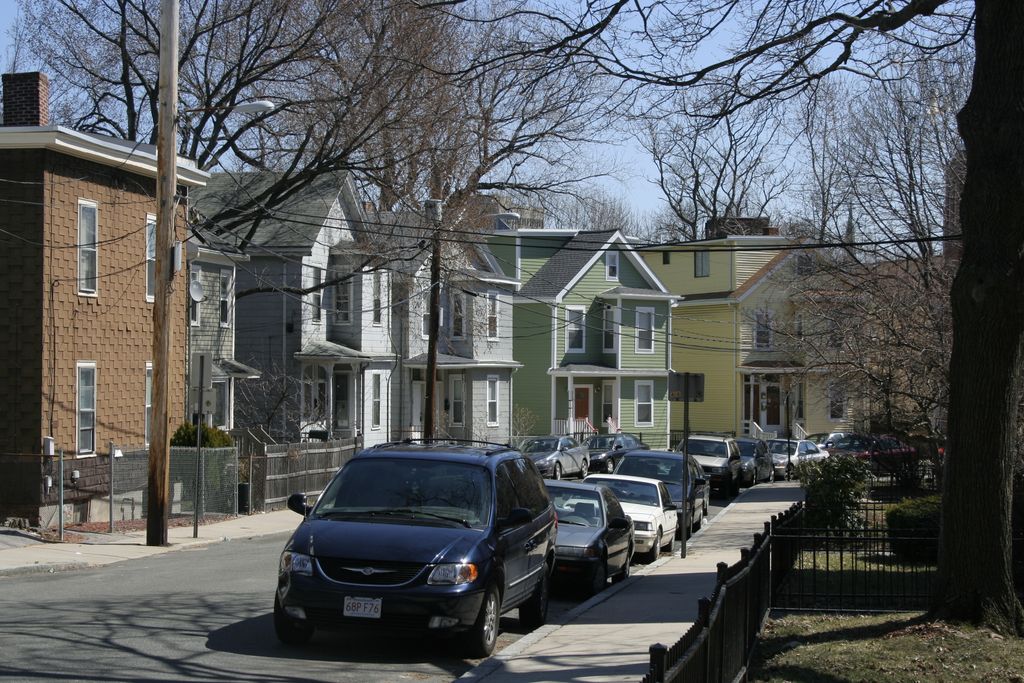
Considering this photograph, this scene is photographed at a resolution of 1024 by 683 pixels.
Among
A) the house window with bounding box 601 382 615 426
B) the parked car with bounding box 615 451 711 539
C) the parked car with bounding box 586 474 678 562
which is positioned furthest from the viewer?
the house window with bounding box 601 382 615 426

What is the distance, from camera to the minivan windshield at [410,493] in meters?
11.0

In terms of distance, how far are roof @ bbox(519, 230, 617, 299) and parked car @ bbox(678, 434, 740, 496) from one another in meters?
16.1

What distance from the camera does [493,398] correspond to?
49156 mm

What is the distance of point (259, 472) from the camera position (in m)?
26.5

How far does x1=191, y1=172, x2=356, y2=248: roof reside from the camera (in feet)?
126

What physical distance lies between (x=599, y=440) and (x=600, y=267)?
13.1 metres

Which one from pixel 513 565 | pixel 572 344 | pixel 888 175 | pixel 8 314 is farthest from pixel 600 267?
pixel 513 565

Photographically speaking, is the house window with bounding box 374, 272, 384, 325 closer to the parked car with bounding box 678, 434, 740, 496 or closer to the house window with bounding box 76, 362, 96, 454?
the parked car with bounding box 678, 434, 740, 496

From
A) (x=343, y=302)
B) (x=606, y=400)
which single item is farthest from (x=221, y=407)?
(x=606, y=400)

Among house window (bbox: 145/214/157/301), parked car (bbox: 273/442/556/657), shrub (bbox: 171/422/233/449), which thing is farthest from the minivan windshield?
house window (bbox: 145/214/157/301)

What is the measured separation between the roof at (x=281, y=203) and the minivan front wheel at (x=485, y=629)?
28.8 m

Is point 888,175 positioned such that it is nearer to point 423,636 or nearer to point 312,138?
point 312,138

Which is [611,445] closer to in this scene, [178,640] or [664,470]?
[664,470]

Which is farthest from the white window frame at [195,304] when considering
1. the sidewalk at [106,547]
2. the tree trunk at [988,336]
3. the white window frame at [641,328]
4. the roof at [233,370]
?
the white window frame at [641,328]
